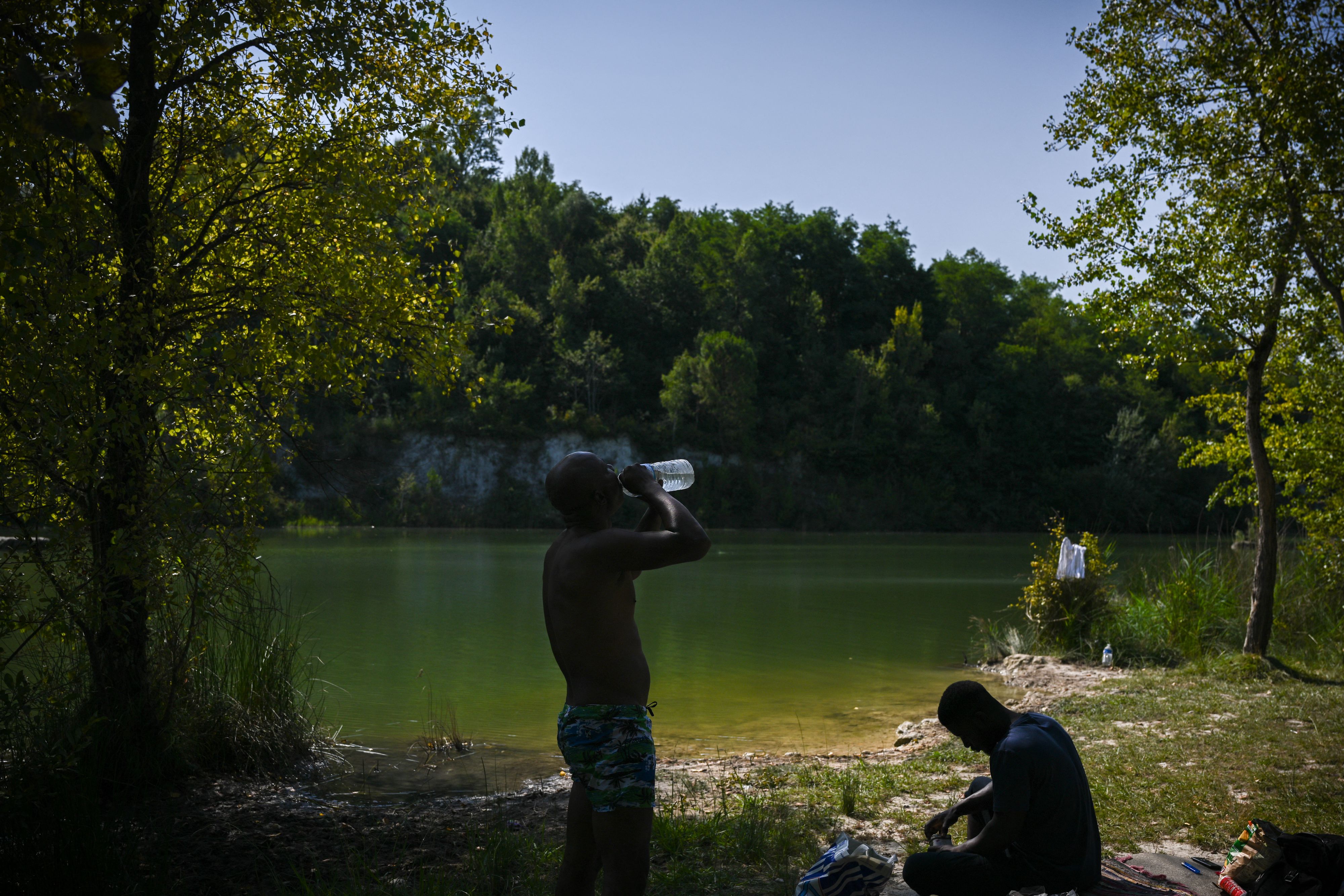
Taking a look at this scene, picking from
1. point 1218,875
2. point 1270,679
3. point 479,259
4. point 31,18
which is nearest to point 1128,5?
point 1270,679

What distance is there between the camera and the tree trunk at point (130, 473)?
17.3ft

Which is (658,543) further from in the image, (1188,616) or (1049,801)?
(1188,616)

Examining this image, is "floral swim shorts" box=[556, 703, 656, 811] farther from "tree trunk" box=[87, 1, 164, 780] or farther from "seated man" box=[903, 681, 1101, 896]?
"tree trunk" box=[87, 1, 164, 780]

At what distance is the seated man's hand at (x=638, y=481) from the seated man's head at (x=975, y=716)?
1342 mm

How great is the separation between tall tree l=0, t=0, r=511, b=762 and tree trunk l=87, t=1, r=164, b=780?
0.06 ft

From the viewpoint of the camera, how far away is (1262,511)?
1077cm

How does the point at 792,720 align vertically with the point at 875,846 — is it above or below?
below

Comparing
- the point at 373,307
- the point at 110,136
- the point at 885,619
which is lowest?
the point at 885,619

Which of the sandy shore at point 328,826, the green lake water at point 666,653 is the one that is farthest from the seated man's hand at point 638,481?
the green lake water at point 666,653

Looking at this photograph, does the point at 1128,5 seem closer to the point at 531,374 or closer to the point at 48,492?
the point at 48,492

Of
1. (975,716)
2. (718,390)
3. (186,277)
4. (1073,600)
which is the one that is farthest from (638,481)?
(718,390)

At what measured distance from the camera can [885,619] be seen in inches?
776

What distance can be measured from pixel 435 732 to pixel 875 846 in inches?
215

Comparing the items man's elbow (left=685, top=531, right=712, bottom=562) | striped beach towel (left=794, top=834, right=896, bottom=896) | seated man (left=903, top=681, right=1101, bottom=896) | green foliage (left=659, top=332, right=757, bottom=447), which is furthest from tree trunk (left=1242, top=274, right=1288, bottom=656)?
green foliage (left=659, top=332, right=757, bottom=447)
